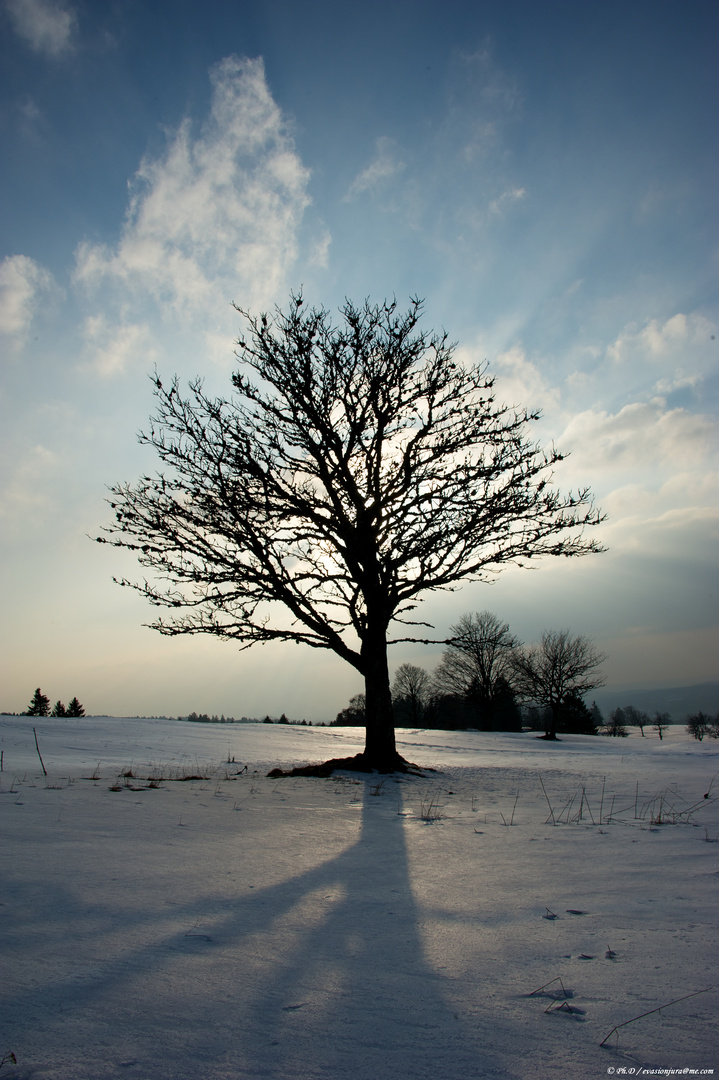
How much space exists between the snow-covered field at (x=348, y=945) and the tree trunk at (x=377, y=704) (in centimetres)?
535

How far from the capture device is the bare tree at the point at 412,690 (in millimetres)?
71463

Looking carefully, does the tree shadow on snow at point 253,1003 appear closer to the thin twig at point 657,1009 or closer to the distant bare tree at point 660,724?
the thin twig at point 657,1009

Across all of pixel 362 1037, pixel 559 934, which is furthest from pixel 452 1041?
pixel 559 934

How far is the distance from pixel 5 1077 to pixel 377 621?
966cm

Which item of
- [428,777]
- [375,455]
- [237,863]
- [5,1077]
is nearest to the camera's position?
[5,1077]

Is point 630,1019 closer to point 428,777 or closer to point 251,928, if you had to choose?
point 251,928

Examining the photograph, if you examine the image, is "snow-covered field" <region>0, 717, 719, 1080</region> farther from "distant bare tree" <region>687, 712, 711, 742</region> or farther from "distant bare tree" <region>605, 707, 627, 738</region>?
"distant bare tree" <region>687, 712, 711, 742</region>

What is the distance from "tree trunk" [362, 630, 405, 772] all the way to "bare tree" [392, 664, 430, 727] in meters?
62.5

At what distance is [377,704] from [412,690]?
64.0 metres

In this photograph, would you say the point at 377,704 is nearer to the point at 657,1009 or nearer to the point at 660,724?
the point at 657,1009

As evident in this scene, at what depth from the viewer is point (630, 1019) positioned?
5.97 feet

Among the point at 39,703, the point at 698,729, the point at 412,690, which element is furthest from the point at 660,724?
the point at 39,703

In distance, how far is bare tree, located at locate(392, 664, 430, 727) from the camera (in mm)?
71463

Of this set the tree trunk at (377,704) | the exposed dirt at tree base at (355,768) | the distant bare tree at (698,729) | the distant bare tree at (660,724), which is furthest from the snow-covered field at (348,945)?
the distant bare tree at (660,724)
